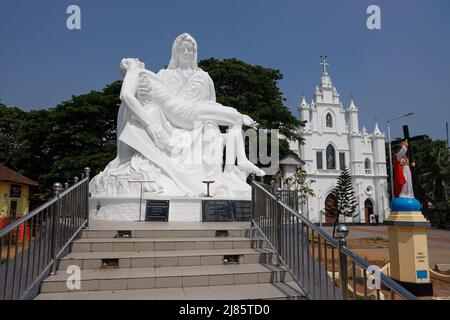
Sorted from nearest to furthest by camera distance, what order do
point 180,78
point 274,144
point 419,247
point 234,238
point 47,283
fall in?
point 47,283
point 234,238
point 419,247
point 180,78
point 274,144

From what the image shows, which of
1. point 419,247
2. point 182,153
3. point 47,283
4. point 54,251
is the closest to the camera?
point 47,283

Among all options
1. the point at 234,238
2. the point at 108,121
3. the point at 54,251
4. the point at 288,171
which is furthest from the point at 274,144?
the point at 54,251

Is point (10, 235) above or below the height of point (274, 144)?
below

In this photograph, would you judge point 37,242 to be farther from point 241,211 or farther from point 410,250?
point 410,250

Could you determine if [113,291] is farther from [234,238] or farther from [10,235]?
[234,238]

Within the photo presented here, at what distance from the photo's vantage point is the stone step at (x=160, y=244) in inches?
182

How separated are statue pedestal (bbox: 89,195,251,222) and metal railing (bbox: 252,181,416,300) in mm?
1490

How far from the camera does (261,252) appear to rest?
4.75 m

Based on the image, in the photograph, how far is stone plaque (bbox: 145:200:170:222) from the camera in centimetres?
704

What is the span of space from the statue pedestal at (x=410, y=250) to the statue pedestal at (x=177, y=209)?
324 cm

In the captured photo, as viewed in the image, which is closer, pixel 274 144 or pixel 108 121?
pixel 274 144

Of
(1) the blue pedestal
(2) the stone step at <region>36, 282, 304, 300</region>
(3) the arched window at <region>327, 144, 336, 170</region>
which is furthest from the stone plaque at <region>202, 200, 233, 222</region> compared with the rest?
(3) the arched window at <region>327, 144, 336, 170</region>

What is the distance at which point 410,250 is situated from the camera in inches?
272
